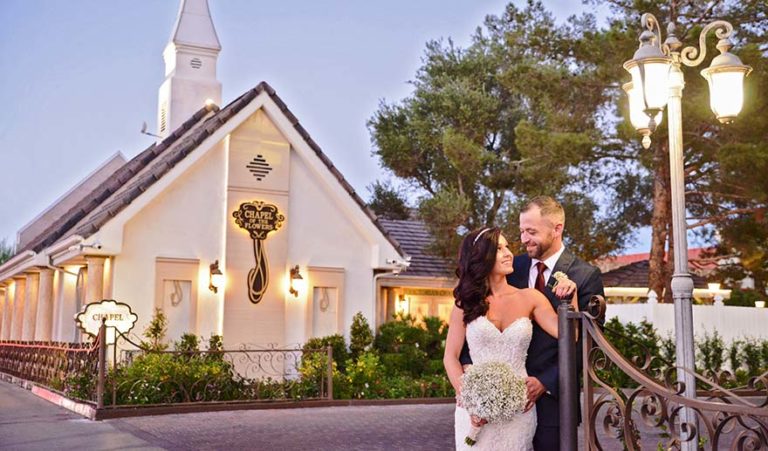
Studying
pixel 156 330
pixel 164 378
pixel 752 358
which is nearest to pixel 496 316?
pixel 164 378

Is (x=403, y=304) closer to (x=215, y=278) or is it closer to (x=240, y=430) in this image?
(x=215, y=278)

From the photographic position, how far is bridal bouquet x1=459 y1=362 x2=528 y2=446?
5.19 metres

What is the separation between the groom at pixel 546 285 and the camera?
18.0 feet

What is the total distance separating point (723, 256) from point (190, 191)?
1821 centimetres

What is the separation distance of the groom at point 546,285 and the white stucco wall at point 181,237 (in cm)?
1432

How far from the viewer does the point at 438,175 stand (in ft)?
132

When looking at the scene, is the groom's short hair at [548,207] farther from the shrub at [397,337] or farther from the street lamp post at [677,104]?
the shrub at [397,337]

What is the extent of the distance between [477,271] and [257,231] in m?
15.3

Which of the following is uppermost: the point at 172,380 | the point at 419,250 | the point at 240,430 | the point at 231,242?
the point at 419,250

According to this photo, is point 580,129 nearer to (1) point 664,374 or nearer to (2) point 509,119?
(2) point 509,119

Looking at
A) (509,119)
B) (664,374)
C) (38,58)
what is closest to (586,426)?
(664,374)

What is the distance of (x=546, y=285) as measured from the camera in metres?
5.71

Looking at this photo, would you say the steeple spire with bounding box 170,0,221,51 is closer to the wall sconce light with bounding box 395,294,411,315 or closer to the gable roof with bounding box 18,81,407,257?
the gable roof with bounding box 18,81,407,257

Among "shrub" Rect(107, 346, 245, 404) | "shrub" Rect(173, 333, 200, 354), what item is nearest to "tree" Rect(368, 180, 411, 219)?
"shrub" Rect(173, 333, 200, 354)
